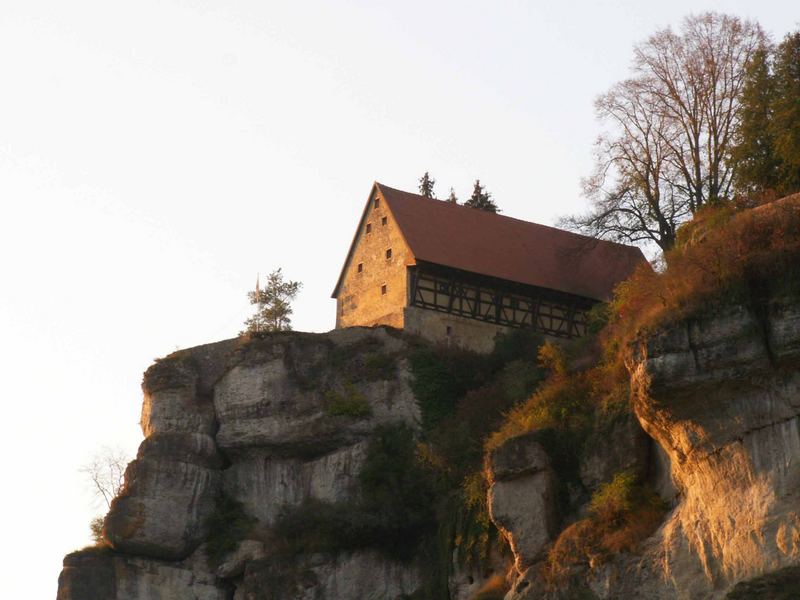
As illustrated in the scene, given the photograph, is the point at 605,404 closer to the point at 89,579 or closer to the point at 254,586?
the point at 254,586

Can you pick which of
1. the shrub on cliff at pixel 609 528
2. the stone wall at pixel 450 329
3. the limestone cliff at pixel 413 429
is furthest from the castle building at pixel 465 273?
the shrub on cliff at pixel 609 528

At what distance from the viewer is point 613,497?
3700cm

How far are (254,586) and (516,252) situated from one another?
15197mm

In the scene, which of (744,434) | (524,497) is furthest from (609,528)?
(744,434)

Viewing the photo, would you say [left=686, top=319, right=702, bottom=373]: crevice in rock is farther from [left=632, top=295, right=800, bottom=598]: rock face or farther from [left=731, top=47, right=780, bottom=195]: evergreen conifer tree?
[left=731, top=47, right=780, bottom=195]: evergreen conifer tree

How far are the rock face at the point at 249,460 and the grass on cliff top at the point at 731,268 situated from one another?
38.4 feet

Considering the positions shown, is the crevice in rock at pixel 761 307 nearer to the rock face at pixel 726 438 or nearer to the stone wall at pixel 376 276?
the rock face at pixel 726 438

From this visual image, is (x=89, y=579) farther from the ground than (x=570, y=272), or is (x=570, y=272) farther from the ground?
(x=570, y=272)

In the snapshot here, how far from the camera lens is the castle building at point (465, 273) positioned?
166ft

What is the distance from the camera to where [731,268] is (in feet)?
114

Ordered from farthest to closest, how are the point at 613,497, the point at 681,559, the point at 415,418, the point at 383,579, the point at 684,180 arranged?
1. the point at 684,180
2. the point at 415,418
3. the point at 383,579
4. the point at 613,497
5. the point at 681,559

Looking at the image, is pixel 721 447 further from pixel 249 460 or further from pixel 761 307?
pixel 249 460

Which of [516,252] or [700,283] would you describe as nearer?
[700,283]

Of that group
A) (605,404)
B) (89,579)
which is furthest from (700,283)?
(89,579)
